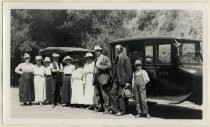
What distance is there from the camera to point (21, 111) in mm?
9742

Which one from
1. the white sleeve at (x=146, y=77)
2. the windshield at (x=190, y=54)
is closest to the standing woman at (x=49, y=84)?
the white sleeve at (x=146, y=77)

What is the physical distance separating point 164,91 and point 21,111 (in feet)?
7.10

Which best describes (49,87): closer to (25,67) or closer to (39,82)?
(39,82)

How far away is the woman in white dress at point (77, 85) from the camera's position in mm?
10281

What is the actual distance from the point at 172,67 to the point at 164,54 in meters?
0.23

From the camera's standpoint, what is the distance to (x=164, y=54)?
9805 mm

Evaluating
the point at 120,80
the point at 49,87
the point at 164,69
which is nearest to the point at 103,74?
the point at 120,80

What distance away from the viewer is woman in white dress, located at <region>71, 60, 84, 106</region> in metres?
10.3

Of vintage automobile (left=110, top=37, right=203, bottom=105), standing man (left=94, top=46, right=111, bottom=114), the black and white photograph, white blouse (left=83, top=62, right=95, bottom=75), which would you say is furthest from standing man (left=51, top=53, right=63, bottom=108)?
vintage automobile (left=110, top=37, right=203, bottom=105)

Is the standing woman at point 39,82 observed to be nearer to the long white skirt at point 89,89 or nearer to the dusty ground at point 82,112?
the dusty ground at point 82,112

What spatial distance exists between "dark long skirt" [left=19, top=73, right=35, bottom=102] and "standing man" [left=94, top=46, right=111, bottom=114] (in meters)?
1.06
